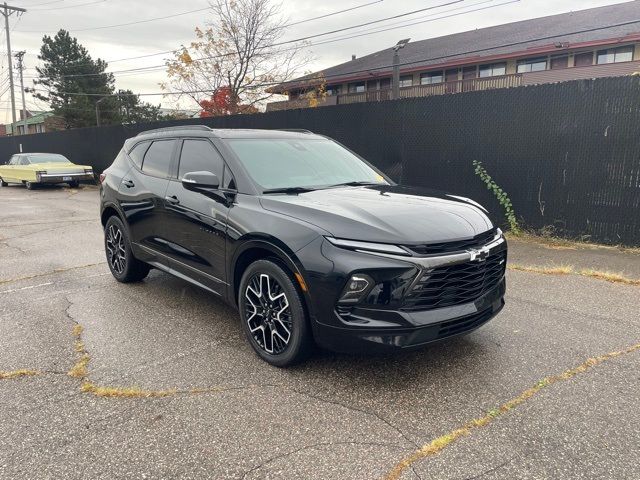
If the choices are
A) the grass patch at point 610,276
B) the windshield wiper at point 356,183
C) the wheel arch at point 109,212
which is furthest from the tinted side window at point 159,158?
the grass patch at point 610,276

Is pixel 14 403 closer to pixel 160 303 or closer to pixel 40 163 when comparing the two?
pixel 160 303

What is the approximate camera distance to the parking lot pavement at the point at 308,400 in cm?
236

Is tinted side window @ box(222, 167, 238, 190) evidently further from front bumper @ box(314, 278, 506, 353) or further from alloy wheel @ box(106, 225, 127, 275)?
alloy wheel @ box(106, 225, 127, 275)

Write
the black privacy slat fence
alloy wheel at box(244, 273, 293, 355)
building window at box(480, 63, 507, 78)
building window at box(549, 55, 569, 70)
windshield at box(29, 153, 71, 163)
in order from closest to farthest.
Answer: alloy wheel at box(244, 273, 293, 355) → the black privacy slat fence → windshield at box(29, 153, 71, 163) → building window at box(549, 55, 569, 70) → building window at box(480, 63, 507, 78)

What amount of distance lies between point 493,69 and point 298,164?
85.9ft

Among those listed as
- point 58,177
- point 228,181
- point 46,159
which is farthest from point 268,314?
point 46,159

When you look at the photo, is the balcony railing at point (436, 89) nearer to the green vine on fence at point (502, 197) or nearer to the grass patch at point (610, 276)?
the green vine on fence at point (502, 197)

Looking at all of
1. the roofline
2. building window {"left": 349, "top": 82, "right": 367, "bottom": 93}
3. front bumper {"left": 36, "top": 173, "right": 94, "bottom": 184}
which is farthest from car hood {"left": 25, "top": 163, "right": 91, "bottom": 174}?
building window {"left": 349, "top": 82, "right": 367, "bottom": 93}

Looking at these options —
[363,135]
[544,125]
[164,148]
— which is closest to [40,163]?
[363,135]

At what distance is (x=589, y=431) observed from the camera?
258cm

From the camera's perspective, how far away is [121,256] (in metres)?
5.51

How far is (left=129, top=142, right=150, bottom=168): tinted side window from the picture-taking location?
5207mm

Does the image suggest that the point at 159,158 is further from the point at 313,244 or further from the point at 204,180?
the point at 313,244

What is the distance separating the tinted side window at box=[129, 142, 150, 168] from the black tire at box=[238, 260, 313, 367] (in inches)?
97.3
